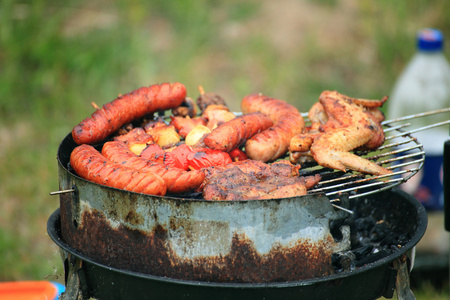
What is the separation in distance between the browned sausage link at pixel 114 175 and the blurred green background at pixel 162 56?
320cm

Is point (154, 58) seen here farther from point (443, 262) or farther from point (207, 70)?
point (443, 262)

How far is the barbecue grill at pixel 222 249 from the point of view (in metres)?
2.52

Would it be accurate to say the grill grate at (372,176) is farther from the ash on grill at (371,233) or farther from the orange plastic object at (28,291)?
the orange plastic object at (28,291)

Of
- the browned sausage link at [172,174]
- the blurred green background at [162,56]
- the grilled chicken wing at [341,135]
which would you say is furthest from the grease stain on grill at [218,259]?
the blurred green background at [162,56]

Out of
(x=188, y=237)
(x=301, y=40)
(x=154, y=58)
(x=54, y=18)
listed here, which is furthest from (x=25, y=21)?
(x=188, y=237)

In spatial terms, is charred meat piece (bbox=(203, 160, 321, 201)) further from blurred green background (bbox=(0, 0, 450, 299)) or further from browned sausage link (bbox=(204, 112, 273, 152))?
blurred green background (bbox=(0, 0, 450, 299))

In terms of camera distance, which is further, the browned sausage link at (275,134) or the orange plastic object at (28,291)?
the orange plastic object at (28,291)

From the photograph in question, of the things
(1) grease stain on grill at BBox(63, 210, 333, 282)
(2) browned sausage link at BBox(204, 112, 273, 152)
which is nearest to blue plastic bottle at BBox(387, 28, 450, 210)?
(2) browned sausage link at BBox(204, 112, 273, 152)

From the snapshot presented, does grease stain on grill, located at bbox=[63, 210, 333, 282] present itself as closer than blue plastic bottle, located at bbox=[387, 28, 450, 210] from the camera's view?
Yes

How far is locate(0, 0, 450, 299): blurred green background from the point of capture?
6.68 m

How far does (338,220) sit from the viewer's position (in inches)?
106

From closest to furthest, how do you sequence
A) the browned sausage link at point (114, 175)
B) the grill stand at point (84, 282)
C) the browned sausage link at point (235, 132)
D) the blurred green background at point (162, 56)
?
the browned sausage link at point (114, 175) < the grill stand at point (84, 282) < the browned sausage link at point (235, 132) < the blurred green background at point (162, 56)

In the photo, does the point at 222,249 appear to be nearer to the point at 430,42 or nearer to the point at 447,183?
the point at 447,183

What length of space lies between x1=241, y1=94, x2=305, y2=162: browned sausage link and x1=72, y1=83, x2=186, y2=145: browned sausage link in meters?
0.65
